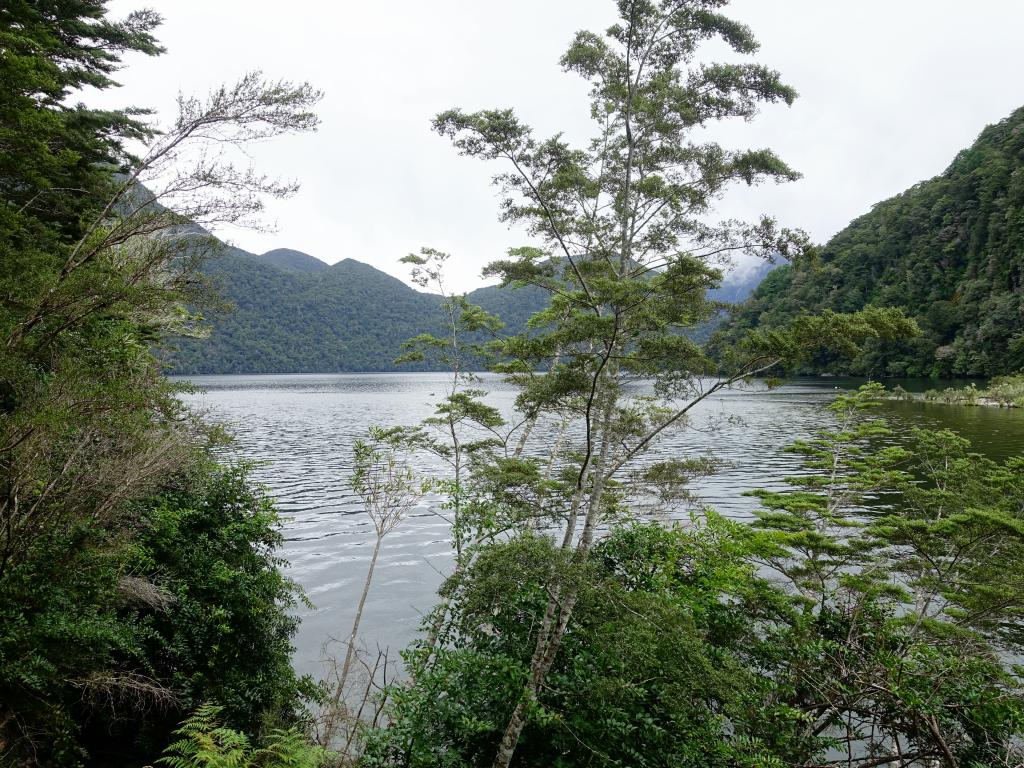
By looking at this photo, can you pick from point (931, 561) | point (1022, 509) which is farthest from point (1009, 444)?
point (931, 561)

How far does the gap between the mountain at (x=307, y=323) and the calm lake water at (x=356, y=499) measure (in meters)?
95.5

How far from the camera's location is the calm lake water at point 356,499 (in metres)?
16.3

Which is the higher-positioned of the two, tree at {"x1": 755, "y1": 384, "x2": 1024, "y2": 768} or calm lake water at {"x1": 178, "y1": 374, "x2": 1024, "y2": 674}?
tree at {"x1": 755, "y1": 384, "x2": 1024, "y2": 768}

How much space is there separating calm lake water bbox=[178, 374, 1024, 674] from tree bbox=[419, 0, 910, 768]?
222cm

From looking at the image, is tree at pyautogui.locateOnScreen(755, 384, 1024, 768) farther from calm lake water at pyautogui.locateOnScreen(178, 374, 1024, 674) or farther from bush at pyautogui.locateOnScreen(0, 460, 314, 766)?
bush at pyautogui.locateOnScreen(0, 460, 314, 766)

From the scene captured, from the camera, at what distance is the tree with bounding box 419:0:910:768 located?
292 inches

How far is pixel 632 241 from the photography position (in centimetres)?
977

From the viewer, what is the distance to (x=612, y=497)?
1200 cm

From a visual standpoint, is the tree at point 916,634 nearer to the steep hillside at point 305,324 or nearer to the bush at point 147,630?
the bush at point 147,630

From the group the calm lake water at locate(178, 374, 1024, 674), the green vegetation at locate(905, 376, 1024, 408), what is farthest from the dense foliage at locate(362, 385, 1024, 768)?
the green vegetation at locate(905, 376, 1024, 408)

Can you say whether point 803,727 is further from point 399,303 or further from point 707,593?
point 399,303

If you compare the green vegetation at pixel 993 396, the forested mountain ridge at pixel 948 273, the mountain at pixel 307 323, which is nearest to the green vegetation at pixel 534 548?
the green vegetation at pixel 993 396

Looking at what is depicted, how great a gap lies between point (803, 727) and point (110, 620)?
34.9 ft

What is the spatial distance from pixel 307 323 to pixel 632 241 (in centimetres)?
18280
